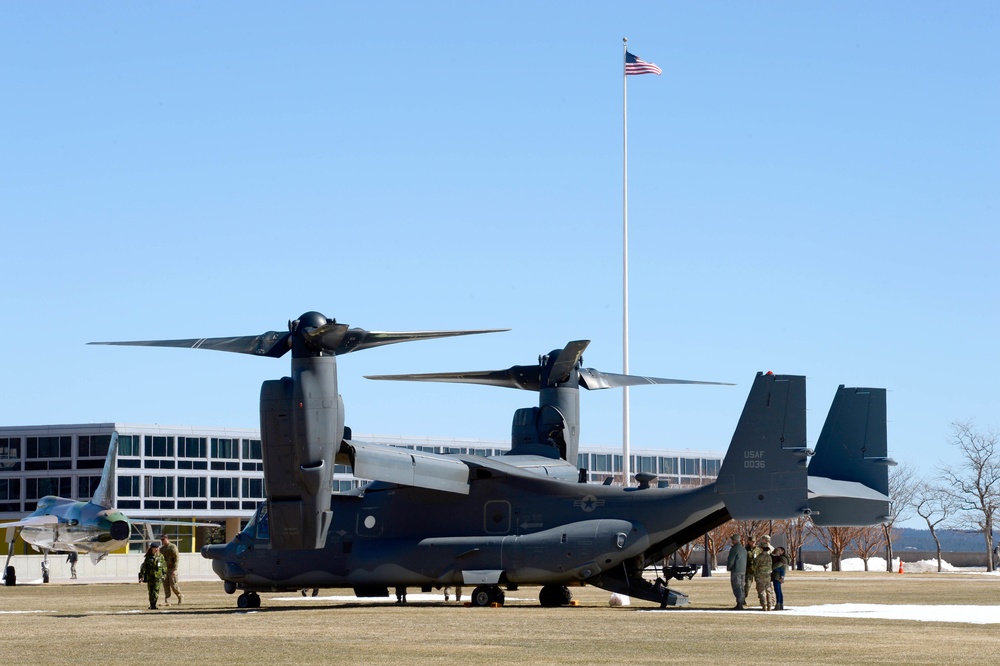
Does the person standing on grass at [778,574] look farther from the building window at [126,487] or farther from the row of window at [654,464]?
the row of window at [654,464]

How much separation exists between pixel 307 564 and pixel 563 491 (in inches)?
250

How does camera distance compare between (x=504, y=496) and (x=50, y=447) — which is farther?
(x=50, y=447)

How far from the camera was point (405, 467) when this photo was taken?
31.1 meters

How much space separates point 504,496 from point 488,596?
2.33m

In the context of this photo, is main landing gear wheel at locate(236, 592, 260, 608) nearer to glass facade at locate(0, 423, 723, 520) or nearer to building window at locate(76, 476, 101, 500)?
glass facade at locate(0, 423, 723, 520)

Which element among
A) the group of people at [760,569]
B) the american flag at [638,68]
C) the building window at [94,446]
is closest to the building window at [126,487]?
the building window at [94,446]

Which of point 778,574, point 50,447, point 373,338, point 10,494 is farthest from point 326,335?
point 10,494

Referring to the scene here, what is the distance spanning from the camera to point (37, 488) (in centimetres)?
9456

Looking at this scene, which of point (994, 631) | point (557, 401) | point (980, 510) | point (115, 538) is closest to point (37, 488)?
point (115, 538)

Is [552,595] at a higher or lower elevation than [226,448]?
lower

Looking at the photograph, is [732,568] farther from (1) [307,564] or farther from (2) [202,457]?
(2) [202,457]

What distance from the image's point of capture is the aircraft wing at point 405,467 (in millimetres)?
29562

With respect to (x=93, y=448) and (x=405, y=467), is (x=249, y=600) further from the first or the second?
(x=93, y=448)

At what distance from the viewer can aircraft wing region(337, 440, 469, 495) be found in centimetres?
2956
